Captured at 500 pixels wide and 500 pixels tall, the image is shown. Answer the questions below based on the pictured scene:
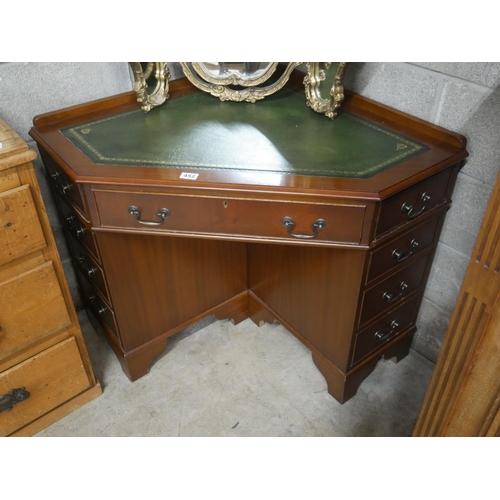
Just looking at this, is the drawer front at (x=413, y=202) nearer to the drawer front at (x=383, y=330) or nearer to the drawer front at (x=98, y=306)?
the drawer front at (x=383, y=330)

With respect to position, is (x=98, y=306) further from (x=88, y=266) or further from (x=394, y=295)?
(x=394, y=295)

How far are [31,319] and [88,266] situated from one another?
0.27 m

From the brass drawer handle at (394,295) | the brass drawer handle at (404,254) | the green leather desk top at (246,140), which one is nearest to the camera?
the green leather desk top at (246,140)

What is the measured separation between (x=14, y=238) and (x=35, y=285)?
6.4 inches

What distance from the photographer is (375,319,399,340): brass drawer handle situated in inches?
60.1

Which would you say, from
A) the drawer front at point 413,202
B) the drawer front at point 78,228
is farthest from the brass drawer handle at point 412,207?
the drawer front at point 78,228

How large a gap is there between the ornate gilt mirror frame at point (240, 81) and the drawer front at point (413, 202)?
0.36 m

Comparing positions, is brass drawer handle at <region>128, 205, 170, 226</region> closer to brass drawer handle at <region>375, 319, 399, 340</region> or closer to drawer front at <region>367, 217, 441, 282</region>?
drawer front at <region>367, 217, 441, 282</region>

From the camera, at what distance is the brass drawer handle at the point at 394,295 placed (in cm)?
143

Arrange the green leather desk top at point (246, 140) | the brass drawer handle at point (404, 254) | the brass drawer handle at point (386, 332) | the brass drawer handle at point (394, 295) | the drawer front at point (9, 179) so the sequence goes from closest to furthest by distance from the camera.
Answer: the drawer front at point (9, 179), the green leather desk top at point (246, 140), the brass drawer handle at point (404, 254), the brass drawer handle at point (394, 295), the brass drawer handle at point (386, 332)

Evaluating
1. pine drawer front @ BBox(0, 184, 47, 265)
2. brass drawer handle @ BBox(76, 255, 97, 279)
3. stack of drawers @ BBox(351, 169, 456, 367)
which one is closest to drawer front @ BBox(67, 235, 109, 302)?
brass drawer handle @ BBox(76, 255, 97, 279)

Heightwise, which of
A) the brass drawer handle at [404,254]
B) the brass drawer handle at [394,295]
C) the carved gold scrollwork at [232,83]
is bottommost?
the brass drawer handle at [394,295]

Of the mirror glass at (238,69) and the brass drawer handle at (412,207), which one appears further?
the mirror glass at (238,69)

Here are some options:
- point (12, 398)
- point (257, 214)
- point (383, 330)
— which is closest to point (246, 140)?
point (257, 214)
